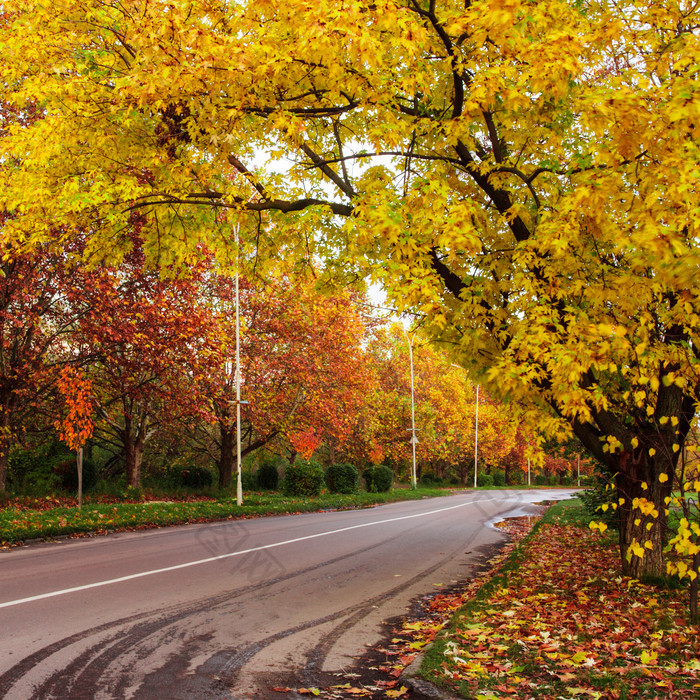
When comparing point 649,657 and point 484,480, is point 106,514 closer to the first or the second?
point 649,657

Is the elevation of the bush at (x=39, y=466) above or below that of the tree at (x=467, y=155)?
below

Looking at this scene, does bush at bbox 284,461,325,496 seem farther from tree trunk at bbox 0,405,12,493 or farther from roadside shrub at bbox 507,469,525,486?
roadside shrub at bbox 507,469,525,486

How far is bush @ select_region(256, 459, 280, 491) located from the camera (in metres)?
30.4

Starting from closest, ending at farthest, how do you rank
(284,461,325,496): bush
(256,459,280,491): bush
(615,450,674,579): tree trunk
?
1. (615,450,674,579): tree trunk
2. (284,461,325,496): bush
3. (256,459,280,491): bush

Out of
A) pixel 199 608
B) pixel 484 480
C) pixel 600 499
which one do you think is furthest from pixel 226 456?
pixel 484 480

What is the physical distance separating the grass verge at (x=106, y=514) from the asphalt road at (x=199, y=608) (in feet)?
2.58

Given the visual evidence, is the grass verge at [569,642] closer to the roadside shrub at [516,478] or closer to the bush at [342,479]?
the bush at [342,479]

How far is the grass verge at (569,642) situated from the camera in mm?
4102

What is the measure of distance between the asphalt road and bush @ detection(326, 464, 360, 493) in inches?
640

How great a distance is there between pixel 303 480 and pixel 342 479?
165 inches

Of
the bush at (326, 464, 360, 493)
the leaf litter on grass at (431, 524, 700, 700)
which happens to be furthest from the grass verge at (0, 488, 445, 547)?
the leaf litter on grass at (431, 524, 700, 700)

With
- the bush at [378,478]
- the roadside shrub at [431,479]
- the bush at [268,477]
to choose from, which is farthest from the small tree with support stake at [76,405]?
A: the roadside shrub at [431,479]

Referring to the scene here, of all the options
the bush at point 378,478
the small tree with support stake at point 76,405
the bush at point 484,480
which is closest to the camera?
the small tree with support stake at point 76,405

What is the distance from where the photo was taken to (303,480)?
81.9ft
